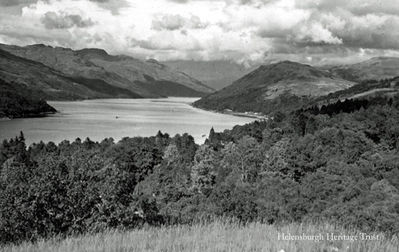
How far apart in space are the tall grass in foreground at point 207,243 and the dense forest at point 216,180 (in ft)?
8.89

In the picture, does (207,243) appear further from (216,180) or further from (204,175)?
(216,180)

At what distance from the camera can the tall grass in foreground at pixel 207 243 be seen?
331 inches

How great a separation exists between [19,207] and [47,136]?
15004 cm

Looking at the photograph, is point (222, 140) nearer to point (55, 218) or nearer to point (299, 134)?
point (299, 134)

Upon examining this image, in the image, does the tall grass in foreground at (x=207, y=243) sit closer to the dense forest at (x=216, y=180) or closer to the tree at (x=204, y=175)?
the dense forest at (x=216, y=180)

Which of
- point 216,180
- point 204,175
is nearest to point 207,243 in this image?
point 204,175

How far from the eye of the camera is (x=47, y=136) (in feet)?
524

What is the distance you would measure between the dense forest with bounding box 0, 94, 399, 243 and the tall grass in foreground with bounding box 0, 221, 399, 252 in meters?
2.71

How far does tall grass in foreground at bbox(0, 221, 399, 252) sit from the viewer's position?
8.41 meters

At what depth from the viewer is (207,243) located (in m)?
8.76

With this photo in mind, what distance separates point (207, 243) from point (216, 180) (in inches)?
3162

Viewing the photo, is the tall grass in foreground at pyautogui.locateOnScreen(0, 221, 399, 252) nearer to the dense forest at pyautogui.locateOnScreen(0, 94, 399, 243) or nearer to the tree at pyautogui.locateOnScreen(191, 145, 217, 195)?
the dense forest at pyautogui.locateOnScreen(0, 94, 399, 243)

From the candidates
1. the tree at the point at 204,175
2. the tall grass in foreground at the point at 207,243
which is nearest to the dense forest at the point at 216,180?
the tree at the point at 204,175

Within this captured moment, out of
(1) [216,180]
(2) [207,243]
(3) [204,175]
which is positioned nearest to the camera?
(2) [207,243]
